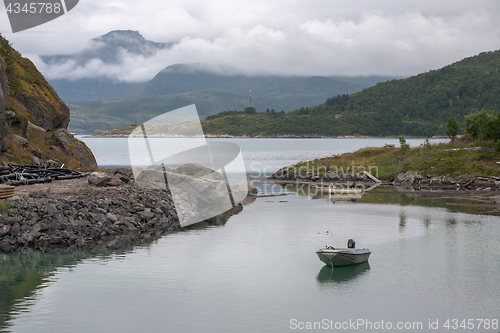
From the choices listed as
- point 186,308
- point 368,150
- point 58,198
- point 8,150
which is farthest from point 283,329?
point 368,150

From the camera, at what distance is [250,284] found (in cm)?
2388

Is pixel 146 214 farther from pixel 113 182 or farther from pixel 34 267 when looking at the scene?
pixel 34 267

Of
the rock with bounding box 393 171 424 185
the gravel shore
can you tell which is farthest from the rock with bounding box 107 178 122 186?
the rock with bounding box 393 171 424 185

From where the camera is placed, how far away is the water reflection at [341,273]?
2509 centimetres

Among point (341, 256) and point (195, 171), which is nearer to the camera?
point (341, 256)

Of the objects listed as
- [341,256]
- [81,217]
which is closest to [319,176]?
[341,256]

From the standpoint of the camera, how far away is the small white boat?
26672 millimetres

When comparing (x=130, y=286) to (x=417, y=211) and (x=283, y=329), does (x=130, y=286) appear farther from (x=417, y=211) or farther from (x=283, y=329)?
(x=417, y=211)

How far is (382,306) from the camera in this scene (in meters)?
20.7

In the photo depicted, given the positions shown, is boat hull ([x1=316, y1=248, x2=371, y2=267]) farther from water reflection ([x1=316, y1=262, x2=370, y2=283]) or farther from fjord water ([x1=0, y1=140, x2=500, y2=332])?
fjord water ([x1=0, y1=140, x2=500, y2=332])

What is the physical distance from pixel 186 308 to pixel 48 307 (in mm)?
6070

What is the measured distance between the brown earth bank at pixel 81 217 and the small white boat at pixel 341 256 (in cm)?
1323

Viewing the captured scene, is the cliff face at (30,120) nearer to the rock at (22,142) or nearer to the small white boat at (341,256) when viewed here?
the rock at (22,142)

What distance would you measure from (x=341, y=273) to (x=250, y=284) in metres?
5.87
